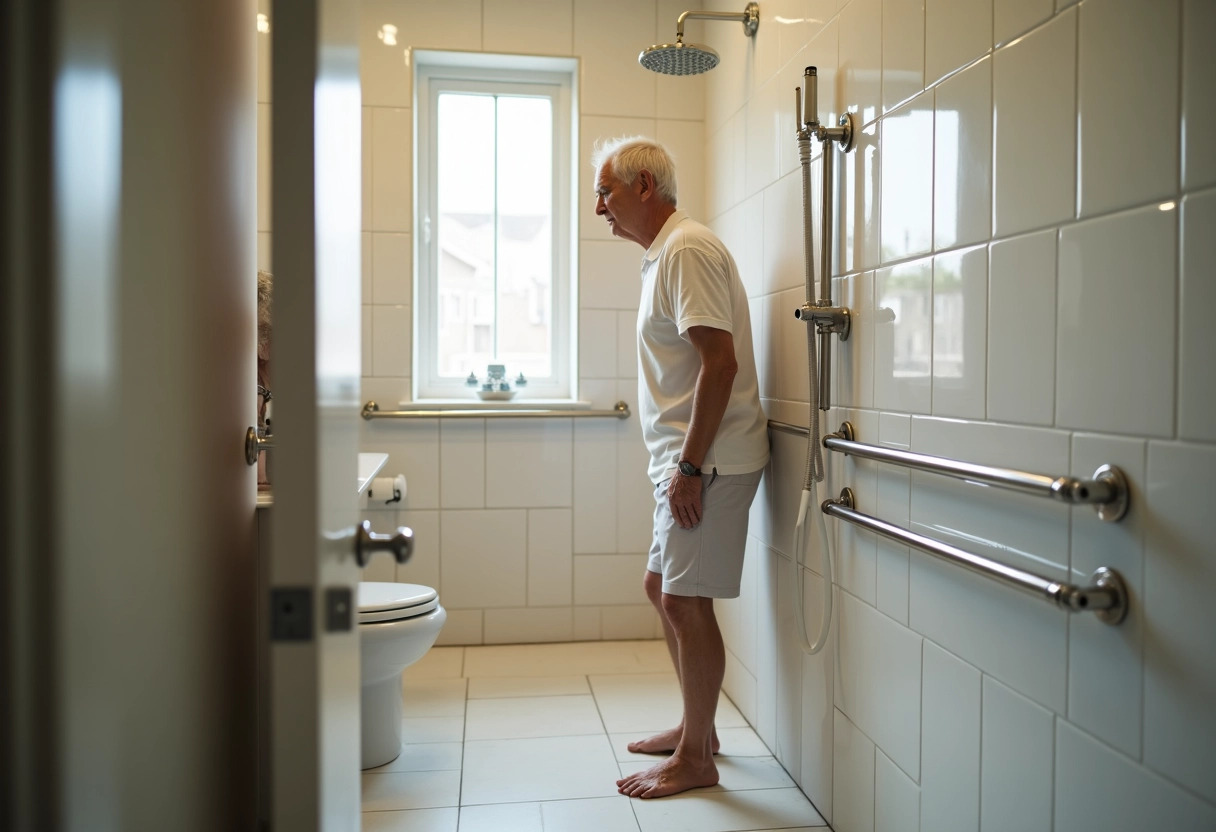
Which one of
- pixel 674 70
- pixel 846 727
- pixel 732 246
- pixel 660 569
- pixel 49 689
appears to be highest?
pixel 674 70

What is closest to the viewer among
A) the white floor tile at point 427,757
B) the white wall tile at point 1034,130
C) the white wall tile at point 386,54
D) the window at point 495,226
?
the white wall tile at point 1034,130

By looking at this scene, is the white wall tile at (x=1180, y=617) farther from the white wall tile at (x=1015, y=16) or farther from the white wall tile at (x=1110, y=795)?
the white wall tile at (x=1015, y=16)

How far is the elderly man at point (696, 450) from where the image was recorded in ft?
6.62

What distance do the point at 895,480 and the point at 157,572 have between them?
1186 millimetres

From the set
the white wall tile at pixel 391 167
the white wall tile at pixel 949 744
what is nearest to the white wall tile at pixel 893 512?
the white wall tile at pixel 949 744

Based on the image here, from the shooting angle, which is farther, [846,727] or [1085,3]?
[846,727]

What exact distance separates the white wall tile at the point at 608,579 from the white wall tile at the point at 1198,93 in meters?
2.48

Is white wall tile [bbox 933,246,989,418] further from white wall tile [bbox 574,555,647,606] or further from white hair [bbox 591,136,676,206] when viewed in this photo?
white wall tile [bbox 574,555,647,606]

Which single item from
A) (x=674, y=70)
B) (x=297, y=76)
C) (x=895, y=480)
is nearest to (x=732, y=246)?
(x=674, y=70)

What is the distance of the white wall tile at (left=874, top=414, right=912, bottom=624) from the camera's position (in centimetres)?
156

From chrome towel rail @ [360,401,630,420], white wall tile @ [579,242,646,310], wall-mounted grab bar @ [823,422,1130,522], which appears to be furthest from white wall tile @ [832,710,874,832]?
white wall tile @ [579,242,646,310]

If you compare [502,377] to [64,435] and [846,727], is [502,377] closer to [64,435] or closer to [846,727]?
[846,727]

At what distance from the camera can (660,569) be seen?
2.26 m

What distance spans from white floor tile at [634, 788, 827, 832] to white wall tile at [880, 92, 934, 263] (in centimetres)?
121
